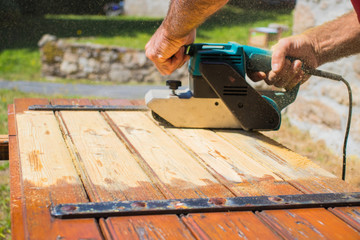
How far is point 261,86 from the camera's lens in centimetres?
424

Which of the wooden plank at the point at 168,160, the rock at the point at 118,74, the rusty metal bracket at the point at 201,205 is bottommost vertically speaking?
the rock at the point at 118,74

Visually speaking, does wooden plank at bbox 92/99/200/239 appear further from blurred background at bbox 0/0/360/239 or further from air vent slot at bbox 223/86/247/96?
blurred background at bbox 0/0/360/239

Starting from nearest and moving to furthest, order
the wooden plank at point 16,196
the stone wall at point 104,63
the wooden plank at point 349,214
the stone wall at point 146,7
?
the wooden plank at point 16,196 → the wooden plank at point 349,214 → the stone wall at point 104,63 → the stone wall at point 146,7

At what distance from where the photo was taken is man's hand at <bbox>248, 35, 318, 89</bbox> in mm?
1573

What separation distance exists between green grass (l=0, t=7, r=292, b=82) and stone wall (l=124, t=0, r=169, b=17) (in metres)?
0.67

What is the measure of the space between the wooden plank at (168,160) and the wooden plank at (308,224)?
15 centimetres

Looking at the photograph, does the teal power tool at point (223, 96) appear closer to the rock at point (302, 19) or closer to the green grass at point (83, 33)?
the rock at point (302, 19)

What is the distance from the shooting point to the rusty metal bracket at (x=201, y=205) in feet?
2.96

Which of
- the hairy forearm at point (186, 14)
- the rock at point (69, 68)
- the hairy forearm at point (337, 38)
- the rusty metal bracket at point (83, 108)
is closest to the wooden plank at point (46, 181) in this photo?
the rusty metal bracket at point (83, 108)

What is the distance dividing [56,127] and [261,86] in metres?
2.97

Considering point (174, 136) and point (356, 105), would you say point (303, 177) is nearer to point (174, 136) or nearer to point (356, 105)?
point (174, 136)

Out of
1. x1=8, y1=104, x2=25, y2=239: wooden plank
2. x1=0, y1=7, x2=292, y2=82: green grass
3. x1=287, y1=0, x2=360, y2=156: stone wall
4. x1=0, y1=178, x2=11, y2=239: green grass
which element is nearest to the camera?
x1=8, y1=104, x2=25, y2=239: wooden plank

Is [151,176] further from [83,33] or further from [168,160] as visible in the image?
[83,33]

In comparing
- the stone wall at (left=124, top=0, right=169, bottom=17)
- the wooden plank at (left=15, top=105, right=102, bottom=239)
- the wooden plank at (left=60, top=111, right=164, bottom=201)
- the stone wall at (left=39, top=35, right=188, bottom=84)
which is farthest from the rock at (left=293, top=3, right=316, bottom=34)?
the stone wall at (left=124, top=0, right=169, bottom=17)
